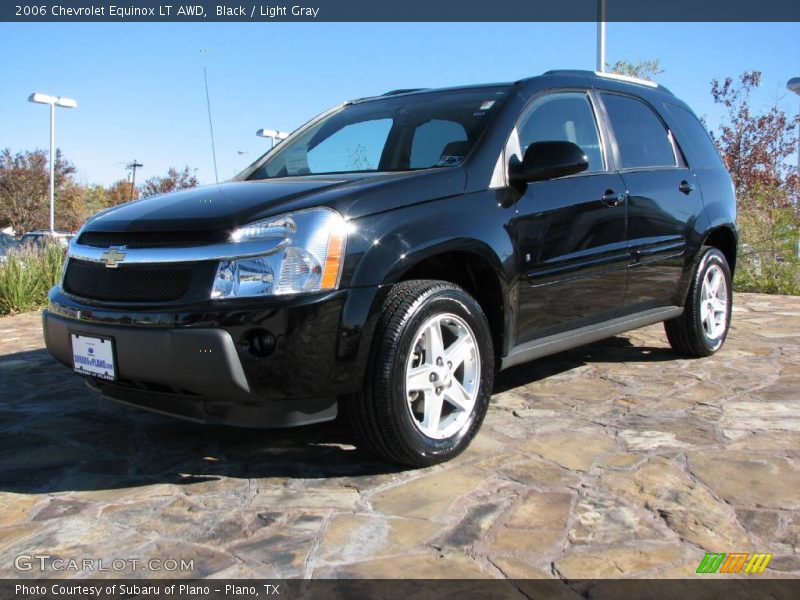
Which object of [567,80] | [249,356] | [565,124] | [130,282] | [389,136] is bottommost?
[249,356]

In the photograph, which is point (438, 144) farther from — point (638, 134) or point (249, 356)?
point (249, 356)

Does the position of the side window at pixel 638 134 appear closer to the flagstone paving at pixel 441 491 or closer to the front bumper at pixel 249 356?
the flagstone paving at pixel 441 491

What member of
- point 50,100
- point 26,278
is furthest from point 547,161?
point 50,100

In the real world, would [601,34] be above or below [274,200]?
above

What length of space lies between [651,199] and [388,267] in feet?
7.50

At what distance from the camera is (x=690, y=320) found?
530 cm

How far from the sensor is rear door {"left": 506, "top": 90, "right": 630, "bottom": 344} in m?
3.78

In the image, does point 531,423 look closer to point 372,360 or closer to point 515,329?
point 515,329

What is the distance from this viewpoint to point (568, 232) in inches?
157

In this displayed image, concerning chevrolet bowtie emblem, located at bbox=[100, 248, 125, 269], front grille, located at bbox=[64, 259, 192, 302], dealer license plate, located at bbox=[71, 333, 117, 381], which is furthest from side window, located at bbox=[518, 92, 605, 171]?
dealer license plate, located at bbox=[71, 333, 117, 381]

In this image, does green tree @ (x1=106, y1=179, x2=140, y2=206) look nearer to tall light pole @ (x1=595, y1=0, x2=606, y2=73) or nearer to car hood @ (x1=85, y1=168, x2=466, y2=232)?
tall light pole @ (x1=595, y1=0, x2=606, y2=73)

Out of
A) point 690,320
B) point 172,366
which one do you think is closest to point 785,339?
point 690,320

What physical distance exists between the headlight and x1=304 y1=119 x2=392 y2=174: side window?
114cm

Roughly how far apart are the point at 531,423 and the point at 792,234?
7.46 meters
